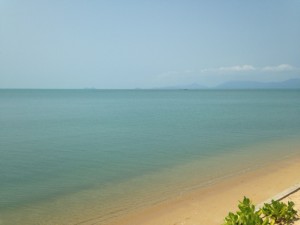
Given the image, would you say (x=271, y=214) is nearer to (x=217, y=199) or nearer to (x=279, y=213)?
(x=279, y=213)

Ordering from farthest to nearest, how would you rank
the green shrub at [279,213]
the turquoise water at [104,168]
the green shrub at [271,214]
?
the turquoise water at [104,168] → the green shrub at [279,213] → the green shrub at [271,214]

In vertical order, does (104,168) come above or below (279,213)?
below

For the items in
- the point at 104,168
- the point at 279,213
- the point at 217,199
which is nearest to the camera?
the point at 279,213

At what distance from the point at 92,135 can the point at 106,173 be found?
438 inches

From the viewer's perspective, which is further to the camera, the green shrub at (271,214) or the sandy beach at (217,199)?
the sandy beach at (217,199)

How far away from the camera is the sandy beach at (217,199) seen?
8211 mm

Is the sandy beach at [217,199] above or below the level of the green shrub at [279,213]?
below

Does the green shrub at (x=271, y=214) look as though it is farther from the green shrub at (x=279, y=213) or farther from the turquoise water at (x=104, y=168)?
the turquoise water at (x=104, y=168)

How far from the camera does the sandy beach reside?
821cm

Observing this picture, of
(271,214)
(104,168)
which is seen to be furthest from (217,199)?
(104,168)

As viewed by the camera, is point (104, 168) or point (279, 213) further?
point (104, 168)

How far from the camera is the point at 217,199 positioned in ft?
31.4

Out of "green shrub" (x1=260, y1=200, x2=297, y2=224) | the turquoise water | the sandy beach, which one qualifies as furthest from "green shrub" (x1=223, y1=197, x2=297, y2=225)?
the turquoise water

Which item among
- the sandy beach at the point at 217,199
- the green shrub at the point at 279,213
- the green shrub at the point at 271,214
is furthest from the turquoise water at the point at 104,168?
the green shrub at the point at 279,213
